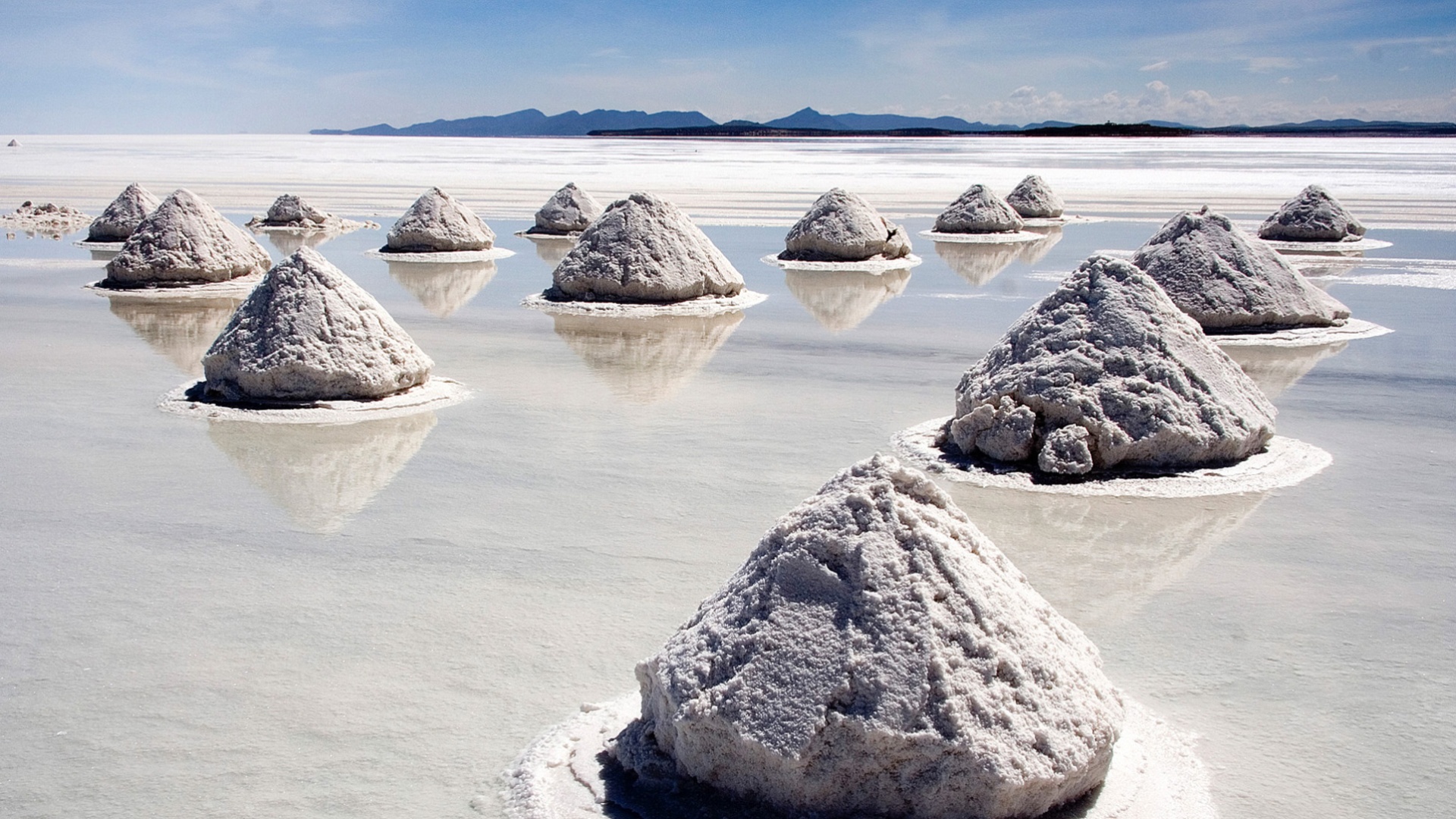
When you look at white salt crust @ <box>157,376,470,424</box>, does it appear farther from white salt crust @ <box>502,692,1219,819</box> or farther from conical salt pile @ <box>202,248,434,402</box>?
white salt crust @ <box>502,692,1219,819</box>

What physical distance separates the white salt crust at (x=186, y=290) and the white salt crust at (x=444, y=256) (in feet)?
9.21

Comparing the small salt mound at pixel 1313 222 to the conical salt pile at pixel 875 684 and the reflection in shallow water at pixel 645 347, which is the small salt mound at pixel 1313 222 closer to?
the reflection in shallow water at pixel 645 347

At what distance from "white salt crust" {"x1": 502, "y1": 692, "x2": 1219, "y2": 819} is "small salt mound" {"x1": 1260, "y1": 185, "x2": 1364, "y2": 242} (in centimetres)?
1557

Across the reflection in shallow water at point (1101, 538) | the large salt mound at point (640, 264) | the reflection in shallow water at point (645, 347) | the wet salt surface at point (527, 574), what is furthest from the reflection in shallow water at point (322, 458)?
the large salt mound at point (640, 264)

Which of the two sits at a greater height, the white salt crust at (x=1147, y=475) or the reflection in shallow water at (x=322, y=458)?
the reflection in shallow water at (x=322, y=458)

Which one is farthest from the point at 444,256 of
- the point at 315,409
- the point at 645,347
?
the point at 315,409

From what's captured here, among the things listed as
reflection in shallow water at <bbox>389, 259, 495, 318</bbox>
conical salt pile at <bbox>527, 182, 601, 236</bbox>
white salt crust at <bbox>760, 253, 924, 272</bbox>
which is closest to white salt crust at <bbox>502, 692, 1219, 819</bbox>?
reflection in shallow water at <bbox>389, 259, 495, 318</bbox>

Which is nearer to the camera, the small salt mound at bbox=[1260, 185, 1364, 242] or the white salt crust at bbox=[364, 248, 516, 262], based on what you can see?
the white salt crust at bbox=[364, 248, 516, 262]

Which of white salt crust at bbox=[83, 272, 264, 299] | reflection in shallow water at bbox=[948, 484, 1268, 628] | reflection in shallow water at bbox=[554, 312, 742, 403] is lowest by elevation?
reflection in shallow water at bbox=[948, 484, 1268, 628]

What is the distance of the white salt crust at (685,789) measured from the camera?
2.93 meters

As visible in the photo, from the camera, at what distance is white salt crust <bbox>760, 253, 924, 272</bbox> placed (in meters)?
15.0

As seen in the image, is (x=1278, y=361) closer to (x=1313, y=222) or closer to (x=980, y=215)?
(x=1313, y=222)

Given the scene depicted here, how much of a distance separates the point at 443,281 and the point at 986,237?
910 centimetres

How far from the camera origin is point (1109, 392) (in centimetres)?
593
